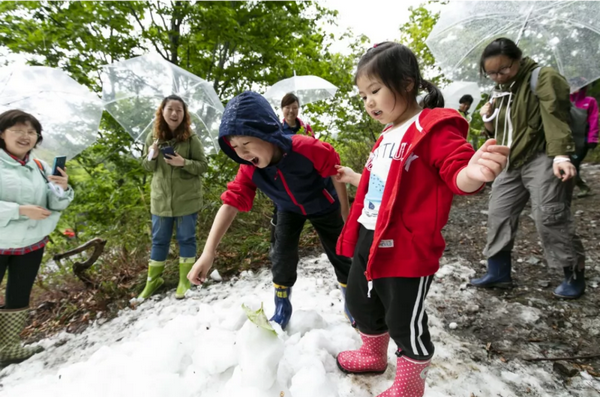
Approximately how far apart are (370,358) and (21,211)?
2610mm

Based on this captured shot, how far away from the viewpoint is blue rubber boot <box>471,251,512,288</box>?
105 inches

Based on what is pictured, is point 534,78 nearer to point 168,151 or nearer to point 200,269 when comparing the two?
point 200,269

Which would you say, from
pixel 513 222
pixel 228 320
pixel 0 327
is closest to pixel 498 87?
pixel 513 222

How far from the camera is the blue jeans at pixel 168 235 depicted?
2982mm

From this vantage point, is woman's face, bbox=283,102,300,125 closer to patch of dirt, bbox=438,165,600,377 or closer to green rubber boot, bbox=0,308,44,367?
patch of dirt, bbox=438,165,600,377

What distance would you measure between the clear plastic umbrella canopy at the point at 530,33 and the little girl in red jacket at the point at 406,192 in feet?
6.91

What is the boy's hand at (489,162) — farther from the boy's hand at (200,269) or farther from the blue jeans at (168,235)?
the blue jeans at (168,235)

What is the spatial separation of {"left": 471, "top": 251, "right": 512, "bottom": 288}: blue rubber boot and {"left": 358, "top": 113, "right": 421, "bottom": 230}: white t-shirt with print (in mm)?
Result: 1978

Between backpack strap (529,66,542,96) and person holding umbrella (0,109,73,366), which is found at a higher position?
backpack strap (529,66,542,96)

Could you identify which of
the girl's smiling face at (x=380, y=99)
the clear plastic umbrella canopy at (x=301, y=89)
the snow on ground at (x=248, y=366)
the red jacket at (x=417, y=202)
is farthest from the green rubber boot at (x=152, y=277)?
the clear plastic umbrella canopy at (x=301, y=89)

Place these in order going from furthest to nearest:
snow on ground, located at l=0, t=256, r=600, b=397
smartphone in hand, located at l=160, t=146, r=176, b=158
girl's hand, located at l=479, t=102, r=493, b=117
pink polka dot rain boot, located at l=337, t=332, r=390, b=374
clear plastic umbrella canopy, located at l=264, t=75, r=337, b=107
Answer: clear plastic umbrella canopy, located at l=264, t=75, r=337, b=107 < smartphone in hand, located at l=160, t=146, r=176, b=158 < girl's hand, located at l=479, t=102, r=493, b=117 < pink polka dot rain boot, located at l=337, t=332, r=390, b=374 < snow on ground, located at l=0, t=256, r=600, b=397

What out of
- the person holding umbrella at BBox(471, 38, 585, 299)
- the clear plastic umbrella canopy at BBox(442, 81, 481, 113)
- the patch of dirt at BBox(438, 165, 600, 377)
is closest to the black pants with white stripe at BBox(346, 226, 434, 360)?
the patch of dirt at BBox(438, 165, 600, 377)

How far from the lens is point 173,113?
2.88 m

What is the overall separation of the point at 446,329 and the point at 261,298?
154 cm
